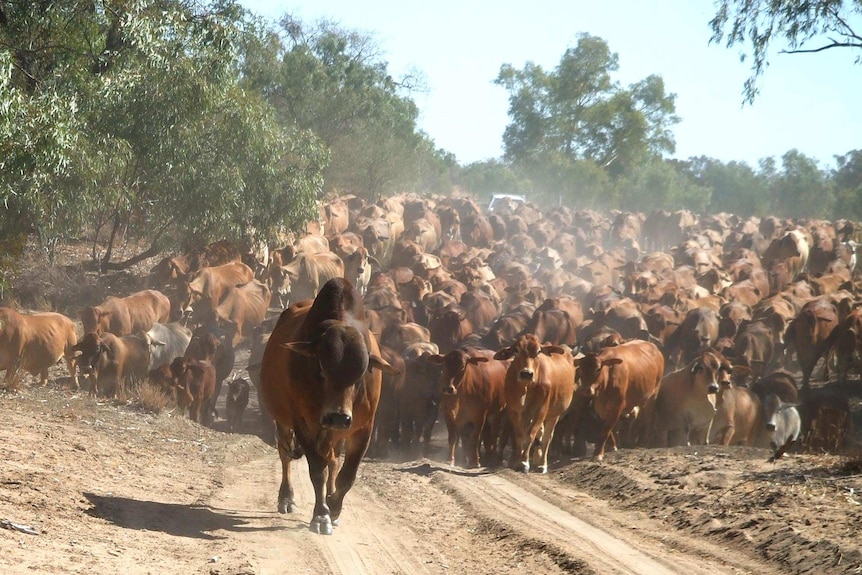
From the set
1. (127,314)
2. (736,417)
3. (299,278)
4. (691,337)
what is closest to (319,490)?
(736,417)

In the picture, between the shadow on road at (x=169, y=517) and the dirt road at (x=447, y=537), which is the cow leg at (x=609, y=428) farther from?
the shadow on road at (x=169, y=517)

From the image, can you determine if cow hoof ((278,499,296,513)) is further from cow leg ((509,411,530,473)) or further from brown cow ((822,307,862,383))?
brown cow ((822,307,862,383))

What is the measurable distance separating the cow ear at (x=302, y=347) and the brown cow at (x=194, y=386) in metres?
8.41

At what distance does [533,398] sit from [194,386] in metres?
5.71

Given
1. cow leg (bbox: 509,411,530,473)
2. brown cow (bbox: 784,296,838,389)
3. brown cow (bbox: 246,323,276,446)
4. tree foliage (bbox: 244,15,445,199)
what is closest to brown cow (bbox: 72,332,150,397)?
brown cow (bbox: 246,323,276,446)

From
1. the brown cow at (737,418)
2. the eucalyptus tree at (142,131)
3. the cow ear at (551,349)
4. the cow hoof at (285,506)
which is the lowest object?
the cow hoof at (285,506)

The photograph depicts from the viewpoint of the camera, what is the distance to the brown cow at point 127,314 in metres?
20.8

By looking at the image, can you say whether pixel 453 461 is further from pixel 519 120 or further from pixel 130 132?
pixel 519 120

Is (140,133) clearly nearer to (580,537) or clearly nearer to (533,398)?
(533,398)

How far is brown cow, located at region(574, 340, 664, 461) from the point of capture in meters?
15.6

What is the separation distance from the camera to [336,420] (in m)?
8.44

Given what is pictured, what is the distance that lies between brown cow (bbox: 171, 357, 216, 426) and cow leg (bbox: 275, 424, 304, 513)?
7050 mm

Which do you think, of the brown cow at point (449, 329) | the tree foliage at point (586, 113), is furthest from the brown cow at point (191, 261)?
the tree foliage at point (586, 113)

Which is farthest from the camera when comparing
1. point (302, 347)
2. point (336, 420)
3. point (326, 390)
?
point (302, 347)
